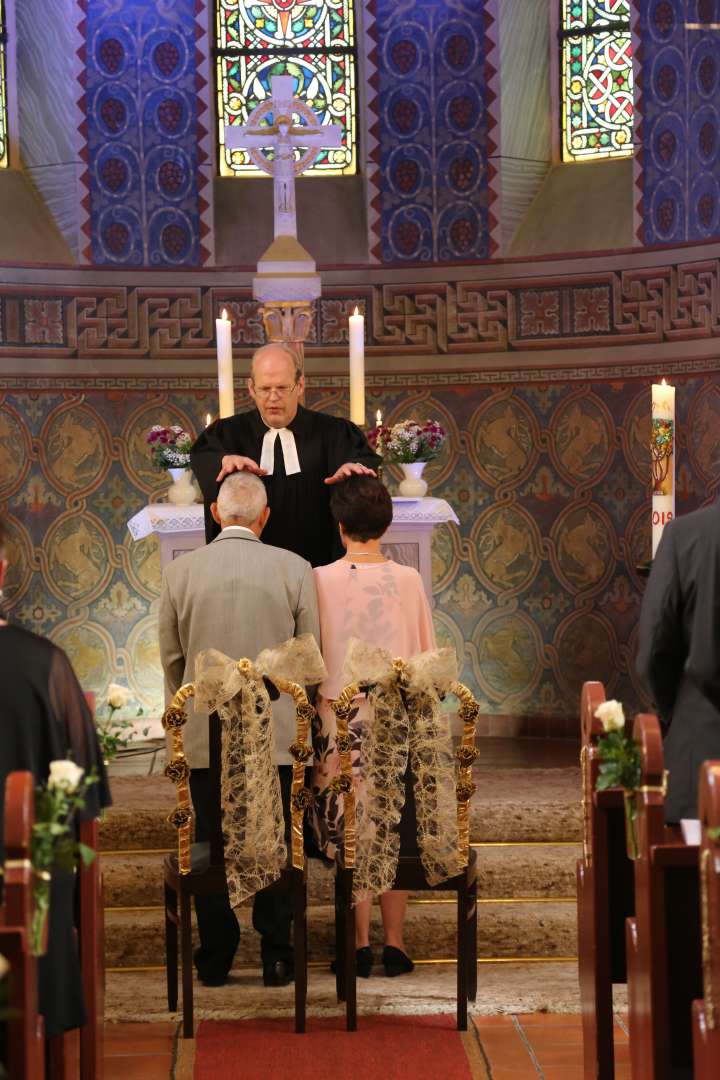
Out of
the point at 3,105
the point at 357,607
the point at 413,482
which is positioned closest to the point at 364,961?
the point at 357,607

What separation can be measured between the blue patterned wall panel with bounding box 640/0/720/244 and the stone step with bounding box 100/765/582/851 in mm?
3252

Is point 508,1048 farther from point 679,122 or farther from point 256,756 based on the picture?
point 679,122

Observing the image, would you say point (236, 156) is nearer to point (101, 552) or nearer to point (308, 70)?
point (308, 70)

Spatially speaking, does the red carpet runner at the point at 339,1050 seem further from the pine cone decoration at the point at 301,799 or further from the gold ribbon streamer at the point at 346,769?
the pine cone decoration at the point at 301,799

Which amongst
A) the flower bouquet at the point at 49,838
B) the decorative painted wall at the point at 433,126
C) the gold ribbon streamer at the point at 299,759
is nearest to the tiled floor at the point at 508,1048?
the gold ribbon streamer at the point at 299,759

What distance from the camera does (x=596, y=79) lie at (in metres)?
8.34

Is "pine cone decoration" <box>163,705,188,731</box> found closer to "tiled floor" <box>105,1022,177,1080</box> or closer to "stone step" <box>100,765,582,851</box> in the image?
"tiled floor" <box>105,1022,177,1080</box>

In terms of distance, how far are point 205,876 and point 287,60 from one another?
18.3ft

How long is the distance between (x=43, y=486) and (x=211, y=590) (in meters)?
3.78

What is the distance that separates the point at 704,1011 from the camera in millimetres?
2695

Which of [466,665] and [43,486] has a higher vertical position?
[43,486]

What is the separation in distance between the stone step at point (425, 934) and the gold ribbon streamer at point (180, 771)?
1.02 m

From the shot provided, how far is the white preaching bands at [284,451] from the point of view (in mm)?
5742

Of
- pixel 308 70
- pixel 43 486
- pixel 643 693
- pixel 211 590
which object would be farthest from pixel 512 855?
pixel 308 70
